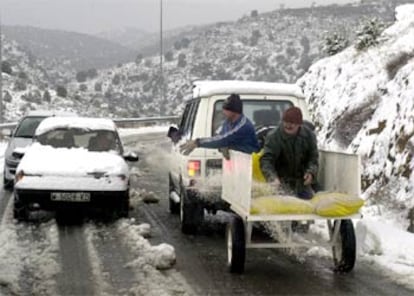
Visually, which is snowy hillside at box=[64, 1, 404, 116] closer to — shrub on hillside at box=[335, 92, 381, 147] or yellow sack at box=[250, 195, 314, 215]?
shrub on hillside at box=[335, 92, 381, 147]

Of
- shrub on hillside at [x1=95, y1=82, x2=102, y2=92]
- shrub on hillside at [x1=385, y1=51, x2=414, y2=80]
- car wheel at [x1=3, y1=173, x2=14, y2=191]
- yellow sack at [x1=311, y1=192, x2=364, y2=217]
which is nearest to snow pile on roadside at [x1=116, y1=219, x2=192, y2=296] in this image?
yellow sack at [x1=311, y1=192, x2=364, y2=217]

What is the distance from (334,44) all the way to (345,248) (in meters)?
18.5

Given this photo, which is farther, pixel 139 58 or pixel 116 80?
pixel 139 58

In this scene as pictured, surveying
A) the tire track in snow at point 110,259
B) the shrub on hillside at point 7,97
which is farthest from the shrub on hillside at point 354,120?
the shrub on hillside at point 7,97

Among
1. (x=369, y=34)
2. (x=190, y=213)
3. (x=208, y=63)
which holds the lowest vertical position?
(x=208, y=63)

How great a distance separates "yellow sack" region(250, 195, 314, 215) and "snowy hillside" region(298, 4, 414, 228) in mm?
3407

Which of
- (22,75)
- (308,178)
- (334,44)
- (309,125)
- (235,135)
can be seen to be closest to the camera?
(308,178)

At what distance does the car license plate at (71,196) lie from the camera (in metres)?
10.9

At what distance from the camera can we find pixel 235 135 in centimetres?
882

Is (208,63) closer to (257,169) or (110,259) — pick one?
(110,259)

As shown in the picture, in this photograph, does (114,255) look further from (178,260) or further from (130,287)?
(130,287)

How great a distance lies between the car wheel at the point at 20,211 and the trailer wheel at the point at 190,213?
2.53m

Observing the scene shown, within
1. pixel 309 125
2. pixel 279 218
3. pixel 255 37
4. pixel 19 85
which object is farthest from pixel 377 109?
pixel 255 37

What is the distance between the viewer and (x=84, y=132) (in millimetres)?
12656
